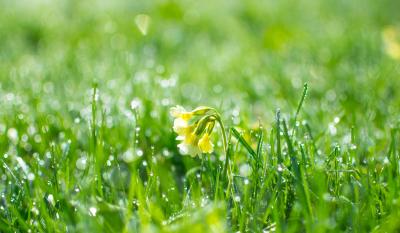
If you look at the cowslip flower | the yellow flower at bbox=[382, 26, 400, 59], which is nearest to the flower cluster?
the cowslip flower

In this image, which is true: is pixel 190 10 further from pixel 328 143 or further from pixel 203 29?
pixel 328 143

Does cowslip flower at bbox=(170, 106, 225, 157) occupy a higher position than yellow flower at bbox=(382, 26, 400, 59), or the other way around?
yellow flower at bbox=(382, 26, 400, 59)

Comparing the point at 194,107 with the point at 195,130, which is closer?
the point at 195,130

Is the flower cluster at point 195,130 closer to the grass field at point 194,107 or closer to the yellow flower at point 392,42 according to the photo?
the grass field at point 194,107

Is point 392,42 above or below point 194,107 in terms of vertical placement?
above

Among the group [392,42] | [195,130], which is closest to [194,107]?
[195,130]

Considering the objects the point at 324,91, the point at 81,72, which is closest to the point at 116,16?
the point at 81,72

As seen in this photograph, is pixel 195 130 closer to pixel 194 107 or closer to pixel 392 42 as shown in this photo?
pixel 194 107

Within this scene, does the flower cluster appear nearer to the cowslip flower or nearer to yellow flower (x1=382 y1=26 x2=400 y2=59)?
the cowslip flower
